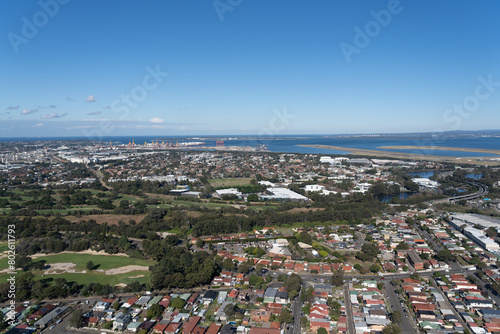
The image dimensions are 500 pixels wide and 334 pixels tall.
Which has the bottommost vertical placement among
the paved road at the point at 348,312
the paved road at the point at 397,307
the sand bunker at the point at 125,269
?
the paved road at the point at 397,307

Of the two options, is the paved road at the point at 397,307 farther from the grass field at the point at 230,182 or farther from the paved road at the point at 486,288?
the grass field at the point at 230,182

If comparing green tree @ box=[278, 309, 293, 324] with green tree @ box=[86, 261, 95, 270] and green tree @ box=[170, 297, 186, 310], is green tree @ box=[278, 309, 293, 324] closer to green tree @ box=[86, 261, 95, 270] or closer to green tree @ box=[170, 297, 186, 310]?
green tree @ box=[170, 297, 186, 310]

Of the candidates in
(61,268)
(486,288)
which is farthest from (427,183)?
(61,268)

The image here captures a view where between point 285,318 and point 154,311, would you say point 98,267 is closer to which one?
point 154,311

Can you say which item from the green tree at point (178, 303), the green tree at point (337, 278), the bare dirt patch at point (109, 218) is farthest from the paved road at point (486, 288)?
the bare dirt patch at point (109, 218)

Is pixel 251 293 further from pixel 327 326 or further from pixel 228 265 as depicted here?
pixel 327 326

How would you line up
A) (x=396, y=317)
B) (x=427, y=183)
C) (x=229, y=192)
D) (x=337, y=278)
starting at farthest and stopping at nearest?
(x=427, y=183) < (x=229, y=192) < (x=337, y=278) < (x=396, y=317)
